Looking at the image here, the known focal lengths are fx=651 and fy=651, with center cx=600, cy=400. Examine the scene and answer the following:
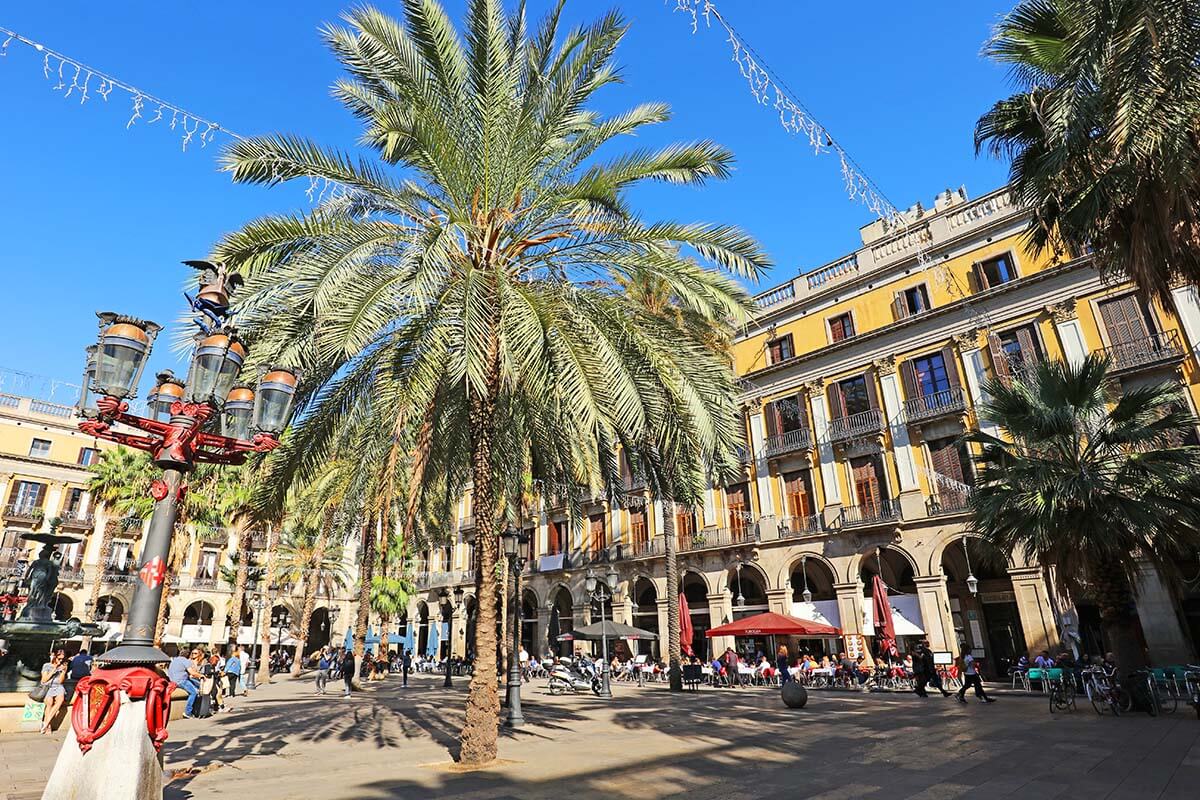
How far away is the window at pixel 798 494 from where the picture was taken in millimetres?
27094

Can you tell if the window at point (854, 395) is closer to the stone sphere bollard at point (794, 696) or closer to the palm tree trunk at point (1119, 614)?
the palm tree trunk at point (1119, 614)

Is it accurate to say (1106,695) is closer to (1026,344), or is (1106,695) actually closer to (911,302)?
(1026,344)

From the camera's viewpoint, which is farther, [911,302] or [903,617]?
[911,302]

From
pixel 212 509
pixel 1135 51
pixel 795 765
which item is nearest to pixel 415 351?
pixel 795 765

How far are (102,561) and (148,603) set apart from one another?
142 ft

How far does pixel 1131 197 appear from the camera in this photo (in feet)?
26.3

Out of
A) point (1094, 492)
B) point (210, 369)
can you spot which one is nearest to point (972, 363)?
point (1094, 492)

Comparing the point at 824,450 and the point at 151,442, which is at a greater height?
the point at 824,450

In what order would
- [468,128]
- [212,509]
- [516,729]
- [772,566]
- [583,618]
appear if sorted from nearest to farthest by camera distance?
[468,128] → [516,729] → [212,509] → [772,566] → [583,618]

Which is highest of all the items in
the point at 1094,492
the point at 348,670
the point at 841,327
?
the point at 841,327

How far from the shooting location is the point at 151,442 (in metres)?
5.80

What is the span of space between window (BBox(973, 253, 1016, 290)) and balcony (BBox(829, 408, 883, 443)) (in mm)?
5937

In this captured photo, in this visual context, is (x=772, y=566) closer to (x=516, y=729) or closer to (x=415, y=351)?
(x=516, y=729)

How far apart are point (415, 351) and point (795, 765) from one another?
7.85m
